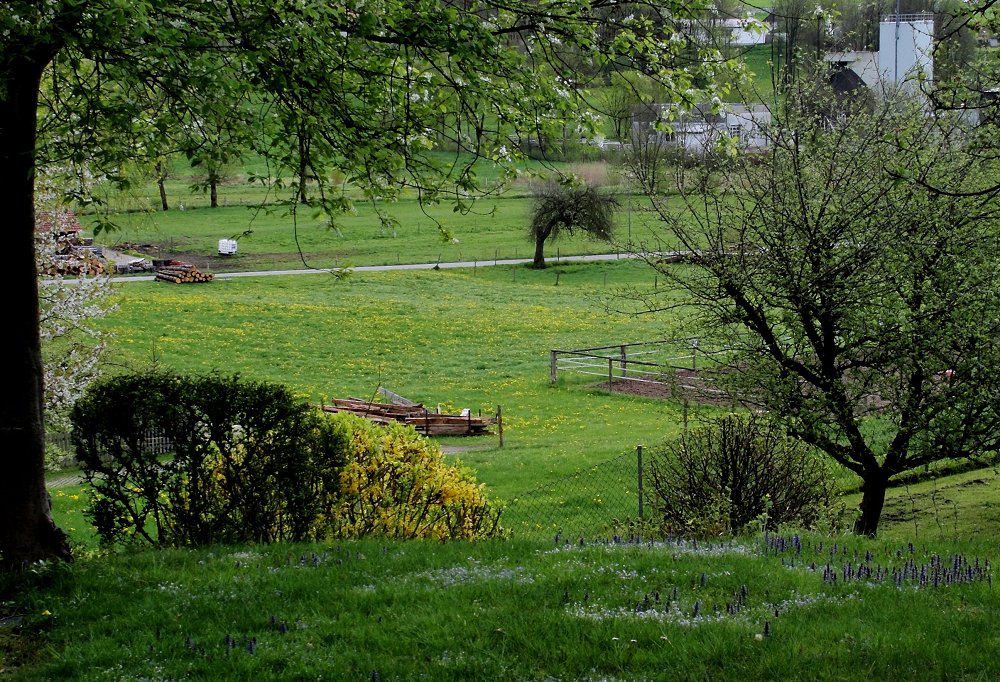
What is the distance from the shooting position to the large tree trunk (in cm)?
788

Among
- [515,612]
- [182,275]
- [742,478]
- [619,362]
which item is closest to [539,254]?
[182,275]

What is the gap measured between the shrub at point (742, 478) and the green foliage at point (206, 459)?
545 centimetres

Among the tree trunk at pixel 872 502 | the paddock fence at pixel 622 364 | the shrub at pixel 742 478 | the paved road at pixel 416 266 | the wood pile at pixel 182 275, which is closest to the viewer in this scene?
the shrub at pixel 742 478

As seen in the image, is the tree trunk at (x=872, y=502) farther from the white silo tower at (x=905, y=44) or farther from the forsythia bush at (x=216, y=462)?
the forsythia bush at (x=216, y=462)

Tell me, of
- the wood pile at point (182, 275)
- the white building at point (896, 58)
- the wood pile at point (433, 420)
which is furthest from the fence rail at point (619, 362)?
the wood pile at point (182, 275)

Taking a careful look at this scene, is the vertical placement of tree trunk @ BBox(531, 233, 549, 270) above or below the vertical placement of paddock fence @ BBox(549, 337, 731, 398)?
above

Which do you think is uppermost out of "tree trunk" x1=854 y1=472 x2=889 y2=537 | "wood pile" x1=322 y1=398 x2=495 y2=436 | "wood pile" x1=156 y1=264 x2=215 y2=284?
"wood pile" x1=156 y1=264 x2=215 y2=284

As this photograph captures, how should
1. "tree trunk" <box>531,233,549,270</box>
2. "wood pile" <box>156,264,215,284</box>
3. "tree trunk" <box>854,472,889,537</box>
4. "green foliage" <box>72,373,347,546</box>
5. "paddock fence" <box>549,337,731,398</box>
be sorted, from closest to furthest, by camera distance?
"green foliage" <box>72,373,347,546</box> → "tree trunk" <box>854,472,889,537</box> → "paddock fence" <box>549,337,731,398</box> → "wood pile" <box>156,264,215,284</box> → "tree trunk" <box>531,233,549,270</box>

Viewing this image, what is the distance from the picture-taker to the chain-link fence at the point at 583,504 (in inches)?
655

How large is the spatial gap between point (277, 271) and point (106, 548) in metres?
55.8

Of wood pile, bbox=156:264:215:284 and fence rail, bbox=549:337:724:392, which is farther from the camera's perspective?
wood pile, bbox=156:264:215:284

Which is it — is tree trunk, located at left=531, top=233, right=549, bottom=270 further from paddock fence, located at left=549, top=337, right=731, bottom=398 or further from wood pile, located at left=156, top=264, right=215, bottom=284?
paddock fence, located at left=549, top=337, right=731, bottom=398

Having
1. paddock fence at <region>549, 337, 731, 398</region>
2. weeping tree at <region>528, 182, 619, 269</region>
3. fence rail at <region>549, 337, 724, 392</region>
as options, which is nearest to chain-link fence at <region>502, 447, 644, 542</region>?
paddock fence at <region>549, 337, 731, 398</region>

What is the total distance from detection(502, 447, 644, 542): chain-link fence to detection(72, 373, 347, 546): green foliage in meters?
6.40
